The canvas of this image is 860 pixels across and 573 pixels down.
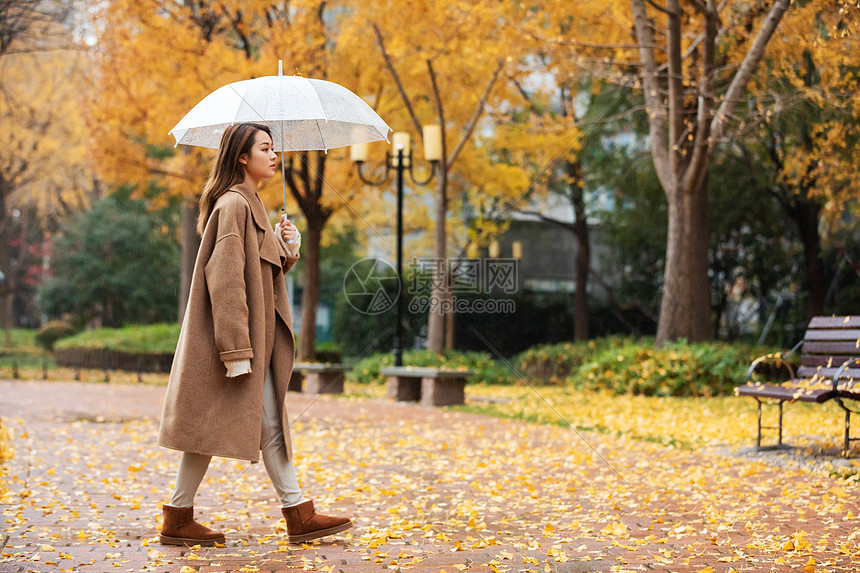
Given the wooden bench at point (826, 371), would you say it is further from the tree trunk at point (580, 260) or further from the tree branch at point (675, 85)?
the tree trunk at point (580, 260)

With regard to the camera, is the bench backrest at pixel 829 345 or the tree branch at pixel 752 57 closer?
the bench backrest at pixel 829 345

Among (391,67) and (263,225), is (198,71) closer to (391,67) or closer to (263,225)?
(391,67)

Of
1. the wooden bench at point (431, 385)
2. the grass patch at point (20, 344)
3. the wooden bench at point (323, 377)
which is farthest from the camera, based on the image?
the grass patch at point (20, 344)

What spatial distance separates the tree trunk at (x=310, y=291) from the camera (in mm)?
14867

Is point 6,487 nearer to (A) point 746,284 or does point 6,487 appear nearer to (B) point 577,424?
(B) point 577,424

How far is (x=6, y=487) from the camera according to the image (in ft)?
17.1

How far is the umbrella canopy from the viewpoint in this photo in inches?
161

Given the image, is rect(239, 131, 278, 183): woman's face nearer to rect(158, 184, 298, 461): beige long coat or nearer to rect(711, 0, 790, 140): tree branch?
rect(158, 184, 298, 461): beige long coat

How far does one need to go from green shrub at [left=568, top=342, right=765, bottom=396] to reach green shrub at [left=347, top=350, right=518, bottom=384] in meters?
3.11

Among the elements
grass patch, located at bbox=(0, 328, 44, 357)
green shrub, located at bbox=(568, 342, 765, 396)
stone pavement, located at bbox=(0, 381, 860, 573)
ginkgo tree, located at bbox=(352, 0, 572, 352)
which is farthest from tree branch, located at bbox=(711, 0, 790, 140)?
grass patch, located at bbox=(0, 328, 44, 357)

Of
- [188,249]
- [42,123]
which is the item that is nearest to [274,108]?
[188,249]

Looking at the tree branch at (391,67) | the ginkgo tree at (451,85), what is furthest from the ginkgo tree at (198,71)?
the ginkgo tree at (451,85)

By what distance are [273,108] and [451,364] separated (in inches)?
399

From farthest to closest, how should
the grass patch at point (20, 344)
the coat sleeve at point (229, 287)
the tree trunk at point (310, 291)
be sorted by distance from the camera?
1. the grass patch at point (20, 344)
2. the tree trunk at point (310, 291)
3. the coat sleeve at point (229, 287)
